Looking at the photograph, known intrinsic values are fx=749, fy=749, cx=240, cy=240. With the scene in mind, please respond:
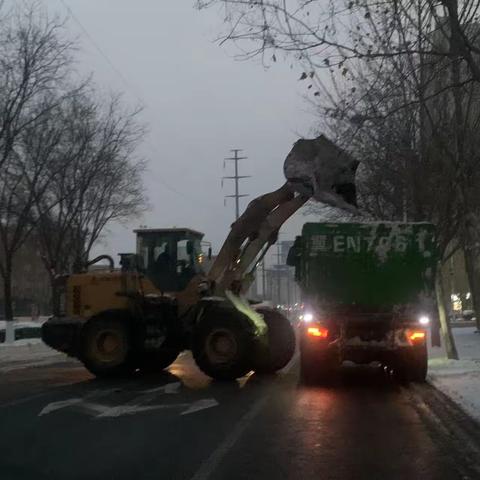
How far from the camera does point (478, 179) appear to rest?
18.9 meters

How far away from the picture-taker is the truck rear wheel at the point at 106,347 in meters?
16.5

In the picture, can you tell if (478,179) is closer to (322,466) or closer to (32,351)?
(322,466)

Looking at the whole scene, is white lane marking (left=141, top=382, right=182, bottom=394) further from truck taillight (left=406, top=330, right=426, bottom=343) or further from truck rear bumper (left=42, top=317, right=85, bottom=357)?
truck taillight (left=406, top=330, right=426, bottom=343)

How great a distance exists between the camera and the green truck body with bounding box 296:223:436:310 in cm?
1480

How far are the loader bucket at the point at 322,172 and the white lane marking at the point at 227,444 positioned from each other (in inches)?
200

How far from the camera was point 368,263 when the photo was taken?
15.0 metres

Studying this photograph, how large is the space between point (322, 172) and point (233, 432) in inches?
301

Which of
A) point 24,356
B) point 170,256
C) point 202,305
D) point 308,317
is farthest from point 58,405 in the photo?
point 24,356

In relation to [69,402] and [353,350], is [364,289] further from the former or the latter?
[69,402]

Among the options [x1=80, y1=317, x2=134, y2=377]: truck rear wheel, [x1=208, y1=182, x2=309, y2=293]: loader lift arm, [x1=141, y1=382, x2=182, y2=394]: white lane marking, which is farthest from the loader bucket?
[x1=80, y1=317, x2=134, y2=377]: truck rear wheel

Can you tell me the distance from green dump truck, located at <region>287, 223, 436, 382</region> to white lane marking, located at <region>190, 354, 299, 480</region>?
7.78 ft

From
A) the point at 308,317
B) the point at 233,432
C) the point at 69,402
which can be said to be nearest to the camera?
the point at 233,432

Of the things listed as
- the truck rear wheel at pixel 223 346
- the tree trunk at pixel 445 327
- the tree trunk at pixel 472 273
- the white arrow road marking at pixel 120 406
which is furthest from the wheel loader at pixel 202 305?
the tree trunk at pixel 472 273

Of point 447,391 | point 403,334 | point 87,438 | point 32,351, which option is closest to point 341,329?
point 403,334
